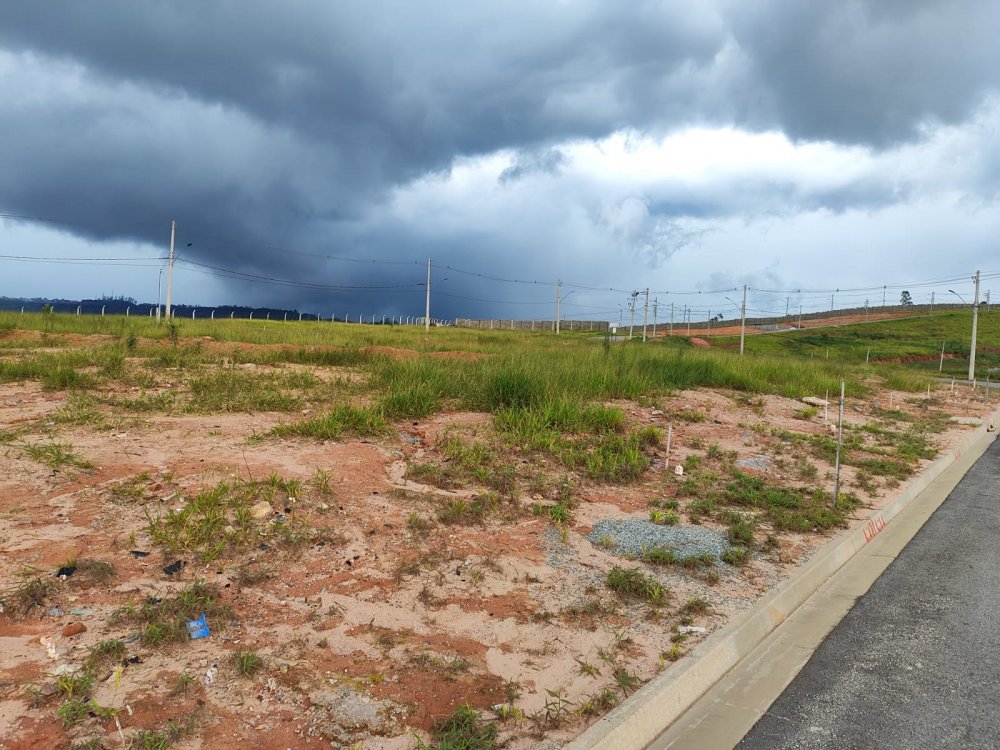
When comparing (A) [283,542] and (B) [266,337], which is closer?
(A) [283,542]

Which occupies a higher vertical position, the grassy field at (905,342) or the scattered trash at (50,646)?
the grassy field at (905,342)

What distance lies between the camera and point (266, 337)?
2433 cm

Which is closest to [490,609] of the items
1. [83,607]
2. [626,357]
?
[83,607]

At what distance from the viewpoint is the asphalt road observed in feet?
10.4

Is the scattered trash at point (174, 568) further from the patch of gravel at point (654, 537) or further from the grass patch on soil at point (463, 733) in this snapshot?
the patch of gravel at point (654, 537)

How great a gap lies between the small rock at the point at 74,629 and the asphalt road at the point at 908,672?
362 centimetres

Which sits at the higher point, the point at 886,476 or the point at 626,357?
the point at 626,357

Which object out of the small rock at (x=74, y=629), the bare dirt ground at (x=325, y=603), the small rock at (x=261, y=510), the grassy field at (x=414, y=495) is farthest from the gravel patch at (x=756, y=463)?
the small rock at (x=74, y=629)

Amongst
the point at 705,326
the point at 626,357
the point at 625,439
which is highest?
the point at 705,326

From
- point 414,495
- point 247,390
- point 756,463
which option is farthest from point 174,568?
point 756,463

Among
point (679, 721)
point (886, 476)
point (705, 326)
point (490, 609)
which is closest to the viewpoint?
point (679, 721)

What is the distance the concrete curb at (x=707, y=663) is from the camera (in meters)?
3.08

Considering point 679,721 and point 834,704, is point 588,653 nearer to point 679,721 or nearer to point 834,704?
point 679,721

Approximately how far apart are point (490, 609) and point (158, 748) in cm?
213
